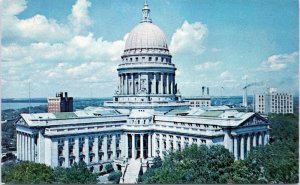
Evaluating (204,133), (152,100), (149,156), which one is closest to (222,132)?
(204,133)

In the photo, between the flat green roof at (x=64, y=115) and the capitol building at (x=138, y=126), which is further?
the flat green roof at (x=64, y=115)

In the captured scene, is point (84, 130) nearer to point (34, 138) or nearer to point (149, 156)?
point (34, 138)

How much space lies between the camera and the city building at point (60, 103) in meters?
48.4

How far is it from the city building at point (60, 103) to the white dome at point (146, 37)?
34.6ft

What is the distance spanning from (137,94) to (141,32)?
755 cm

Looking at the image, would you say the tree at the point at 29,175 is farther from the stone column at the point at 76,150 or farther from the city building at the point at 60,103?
the city building at the point at 60,103

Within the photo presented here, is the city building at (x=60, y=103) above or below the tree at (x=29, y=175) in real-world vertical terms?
above

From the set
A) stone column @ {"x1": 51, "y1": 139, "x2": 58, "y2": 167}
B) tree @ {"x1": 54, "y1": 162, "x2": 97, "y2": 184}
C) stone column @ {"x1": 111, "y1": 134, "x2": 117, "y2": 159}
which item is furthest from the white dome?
tree @ {"x1": 54, "y1": 162, "x2": 97, "y2": 184}

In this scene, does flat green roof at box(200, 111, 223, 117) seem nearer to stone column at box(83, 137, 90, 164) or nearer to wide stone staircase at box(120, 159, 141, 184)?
wide stone staircase at box(120, 159, 141, 184)

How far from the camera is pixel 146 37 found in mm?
45906

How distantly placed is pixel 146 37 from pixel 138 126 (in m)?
11.9

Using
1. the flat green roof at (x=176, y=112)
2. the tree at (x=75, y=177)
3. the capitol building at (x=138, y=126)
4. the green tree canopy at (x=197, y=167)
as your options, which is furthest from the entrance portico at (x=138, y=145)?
the tree at (x=75, y=177)

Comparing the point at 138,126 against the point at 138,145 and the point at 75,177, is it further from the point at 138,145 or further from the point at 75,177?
the point at 75,177

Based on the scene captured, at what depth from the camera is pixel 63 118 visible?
123ft
